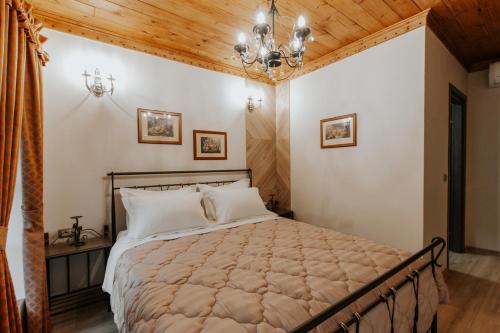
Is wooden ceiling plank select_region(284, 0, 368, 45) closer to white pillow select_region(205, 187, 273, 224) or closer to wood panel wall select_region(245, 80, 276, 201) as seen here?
wood panel wall select_region(245, 80, 276, 201)

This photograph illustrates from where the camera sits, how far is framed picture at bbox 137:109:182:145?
2.74 meters

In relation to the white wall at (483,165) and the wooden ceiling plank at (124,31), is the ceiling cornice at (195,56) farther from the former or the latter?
the white wall at (483,165)

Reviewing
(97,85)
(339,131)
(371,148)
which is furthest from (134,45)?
(371,148)

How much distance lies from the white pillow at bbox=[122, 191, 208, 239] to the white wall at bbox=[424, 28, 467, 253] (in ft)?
7.29

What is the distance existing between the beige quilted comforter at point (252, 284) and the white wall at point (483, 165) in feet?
8.71

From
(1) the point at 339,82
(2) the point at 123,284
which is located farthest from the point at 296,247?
(1) the point at 339,82

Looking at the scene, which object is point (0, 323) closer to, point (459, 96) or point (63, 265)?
point (63, 265)

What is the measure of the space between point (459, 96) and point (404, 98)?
4.54 ft

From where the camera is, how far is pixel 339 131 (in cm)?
303

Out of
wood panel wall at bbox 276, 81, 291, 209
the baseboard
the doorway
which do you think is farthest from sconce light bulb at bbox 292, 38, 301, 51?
the baseboard

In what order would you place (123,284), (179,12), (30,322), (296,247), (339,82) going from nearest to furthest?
(123,284) → (30,322) → (296,247) → (179,12) → (339,82)

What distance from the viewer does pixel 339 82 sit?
301cm

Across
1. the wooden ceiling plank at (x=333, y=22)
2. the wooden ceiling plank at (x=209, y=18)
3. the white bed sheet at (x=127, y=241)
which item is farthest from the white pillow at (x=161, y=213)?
Answer: the wooden ceiling plank at (x=333, y=22)

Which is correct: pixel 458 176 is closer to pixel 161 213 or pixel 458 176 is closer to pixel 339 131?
pixel 339 131
